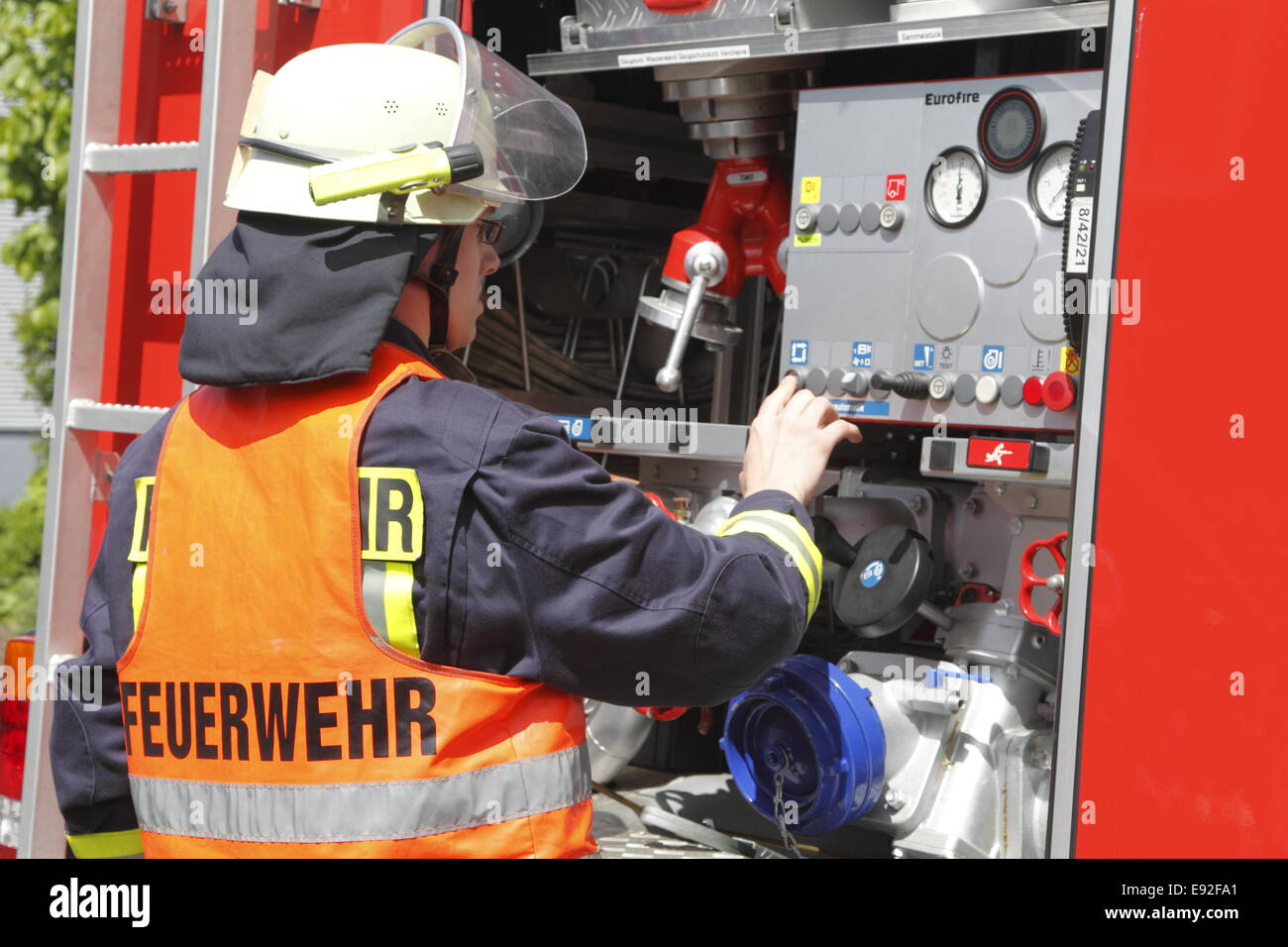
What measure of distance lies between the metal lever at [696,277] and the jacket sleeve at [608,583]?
1185 millimetres

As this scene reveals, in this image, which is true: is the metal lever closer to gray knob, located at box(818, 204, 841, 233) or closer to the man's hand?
gray knob, located at box(818, 204, 841, 233)

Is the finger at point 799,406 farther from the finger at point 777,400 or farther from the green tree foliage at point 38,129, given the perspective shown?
the green tree foliage at point 38,129

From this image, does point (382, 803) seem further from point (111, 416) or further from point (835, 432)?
point (111, 416)

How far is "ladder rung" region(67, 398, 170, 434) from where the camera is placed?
8.56ft

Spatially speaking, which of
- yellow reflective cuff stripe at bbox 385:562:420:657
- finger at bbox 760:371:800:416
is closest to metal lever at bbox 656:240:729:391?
finger at bbox 760:371:800:416

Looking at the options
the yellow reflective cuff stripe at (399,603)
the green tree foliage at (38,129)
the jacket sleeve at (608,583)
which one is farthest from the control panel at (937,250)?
the green tree foliage at (38,129)

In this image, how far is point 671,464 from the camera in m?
3.09

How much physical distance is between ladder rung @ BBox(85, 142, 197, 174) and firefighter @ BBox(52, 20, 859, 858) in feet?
2.81

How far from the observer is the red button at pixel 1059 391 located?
2.22 m

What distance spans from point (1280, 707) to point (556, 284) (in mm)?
2357

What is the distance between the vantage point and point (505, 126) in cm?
192

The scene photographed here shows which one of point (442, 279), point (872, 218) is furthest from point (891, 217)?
point (442, 279)

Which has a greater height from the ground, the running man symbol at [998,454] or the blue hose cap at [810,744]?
the running man symbol at [998,454]

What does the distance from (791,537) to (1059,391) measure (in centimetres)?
68
